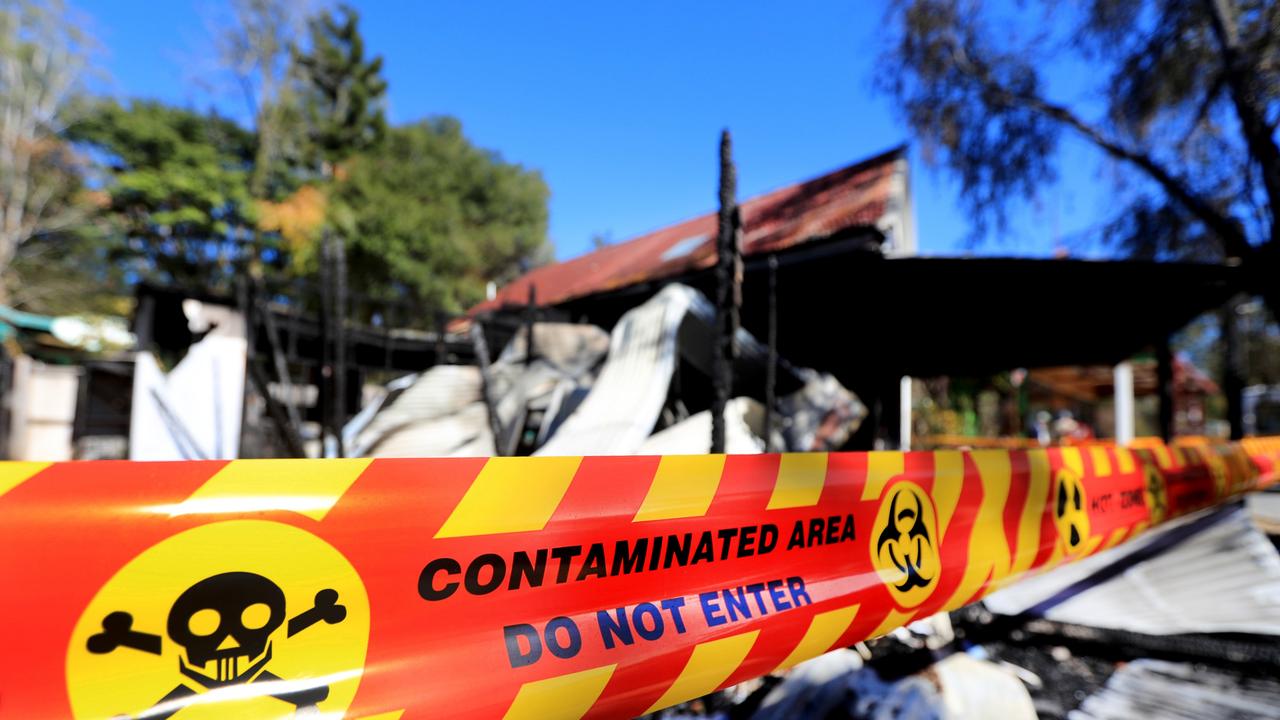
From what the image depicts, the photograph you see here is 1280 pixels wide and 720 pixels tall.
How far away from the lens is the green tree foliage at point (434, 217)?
71.8 feet

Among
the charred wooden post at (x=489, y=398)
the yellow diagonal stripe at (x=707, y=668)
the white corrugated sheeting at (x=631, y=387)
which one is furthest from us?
the charred wooden post at (x=489, y=398)

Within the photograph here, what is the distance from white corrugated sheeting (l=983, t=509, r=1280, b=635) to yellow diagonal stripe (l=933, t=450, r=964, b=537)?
2127mm

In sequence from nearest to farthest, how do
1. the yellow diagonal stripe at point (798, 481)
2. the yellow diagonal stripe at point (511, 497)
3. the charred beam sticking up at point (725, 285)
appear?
the yellow diagonal stripe at point (511, 497)
the yellow diagonal stripe at point (798, 481)
the charred beam sticking up at point (725, 285)

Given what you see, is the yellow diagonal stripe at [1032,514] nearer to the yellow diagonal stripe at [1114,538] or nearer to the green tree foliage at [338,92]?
the yellow diagonal stripe at [1114,538]

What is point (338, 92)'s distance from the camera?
24891mm

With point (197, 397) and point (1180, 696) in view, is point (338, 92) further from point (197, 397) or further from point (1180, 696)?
point (1180, 696)


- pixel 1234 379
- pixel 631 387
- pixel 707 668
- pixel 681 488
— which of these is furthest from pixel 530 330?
pixel 1234 379

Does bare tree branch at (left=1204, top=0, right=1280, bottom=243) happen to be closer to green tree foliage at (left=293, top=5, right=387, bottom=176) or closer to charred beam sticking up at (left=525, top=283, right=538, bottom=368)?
charred beam sticking up at (left=525, top=283, right=538, bottom=368)

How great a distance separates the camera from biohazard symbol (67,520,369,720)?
2.87ft

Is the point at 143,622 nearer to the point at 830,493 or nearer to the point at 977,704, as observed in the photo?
the point at 830,493

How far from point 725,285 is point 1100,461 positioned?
2470mm

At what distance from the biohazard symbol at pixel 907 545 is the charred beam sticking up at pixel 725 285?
2.07 metres

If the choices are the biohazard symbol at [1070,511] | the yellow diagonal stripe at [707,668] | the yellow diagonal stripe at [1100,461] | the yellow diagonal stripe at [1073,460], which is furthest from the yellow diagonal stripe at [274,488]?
the yellow diagonal stripe at [1100,461]


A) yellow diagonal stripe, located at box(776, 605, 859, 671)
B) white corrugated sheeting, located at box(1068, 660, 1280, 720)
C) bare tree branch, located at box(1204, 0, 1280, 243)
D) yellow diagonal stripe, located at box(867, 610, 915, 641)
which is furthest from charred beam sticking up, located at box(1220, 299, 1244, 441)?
yellow diagonal stripe, located at box(776, 605, 859, 671)
